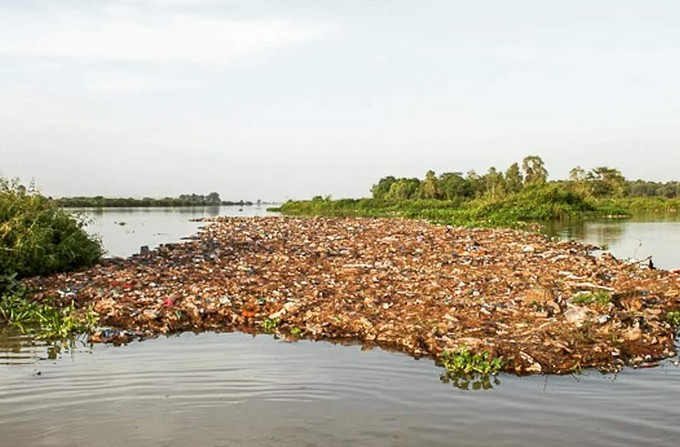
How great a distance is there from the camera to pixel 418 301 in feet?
34.7

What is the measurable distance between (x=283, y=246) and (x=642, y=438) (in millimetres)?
16383

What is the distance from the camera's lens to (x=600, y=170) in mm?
81250

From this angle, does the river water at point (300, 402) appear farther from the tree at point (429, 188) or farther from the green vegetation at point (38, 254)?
the tree at point (429, 188)

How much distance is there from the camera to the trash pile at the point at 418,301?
8047 mm

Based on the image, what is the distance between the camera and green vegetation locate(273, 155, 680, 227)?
150 feet

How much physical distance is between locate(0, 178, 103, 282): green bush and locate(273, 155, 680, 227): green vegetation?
24472 mm

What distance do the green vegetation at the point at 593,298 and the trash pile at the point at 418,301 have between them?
21mm

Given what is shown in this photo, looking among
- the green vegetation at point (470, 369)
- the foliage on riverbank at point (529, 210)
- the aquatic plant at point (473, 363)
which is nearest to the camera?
the green vegetation at point (470, 369)

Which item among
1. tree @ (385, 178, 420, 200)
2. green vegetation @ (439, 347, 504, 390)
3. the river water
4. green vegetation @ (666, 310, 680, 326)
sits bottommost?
the river water

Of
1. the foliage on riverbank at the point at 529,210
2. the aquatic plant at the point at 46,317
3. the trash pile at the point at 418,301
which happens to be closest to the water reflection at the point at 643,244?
the trash pile at the point at 418,301

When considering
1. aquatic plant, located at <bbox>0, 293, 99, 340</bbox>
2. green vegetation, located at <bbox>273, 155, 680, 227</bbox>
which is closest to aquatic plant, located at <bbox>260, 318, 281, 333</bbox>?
aquatic plant, located at <bbox>0, 293, 99, 340</bbox>

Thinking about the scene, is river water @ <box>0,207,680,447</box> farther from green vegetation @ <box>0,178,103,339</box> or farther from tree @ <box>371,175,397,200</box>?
tree @ <box>371,175,397,200</box>

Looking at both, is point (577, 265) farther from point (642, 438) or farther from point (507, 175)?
point (507, 175)

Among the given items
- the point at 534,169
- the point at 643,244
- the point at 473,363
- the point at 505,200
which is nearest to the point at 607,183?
the point at 534,169
